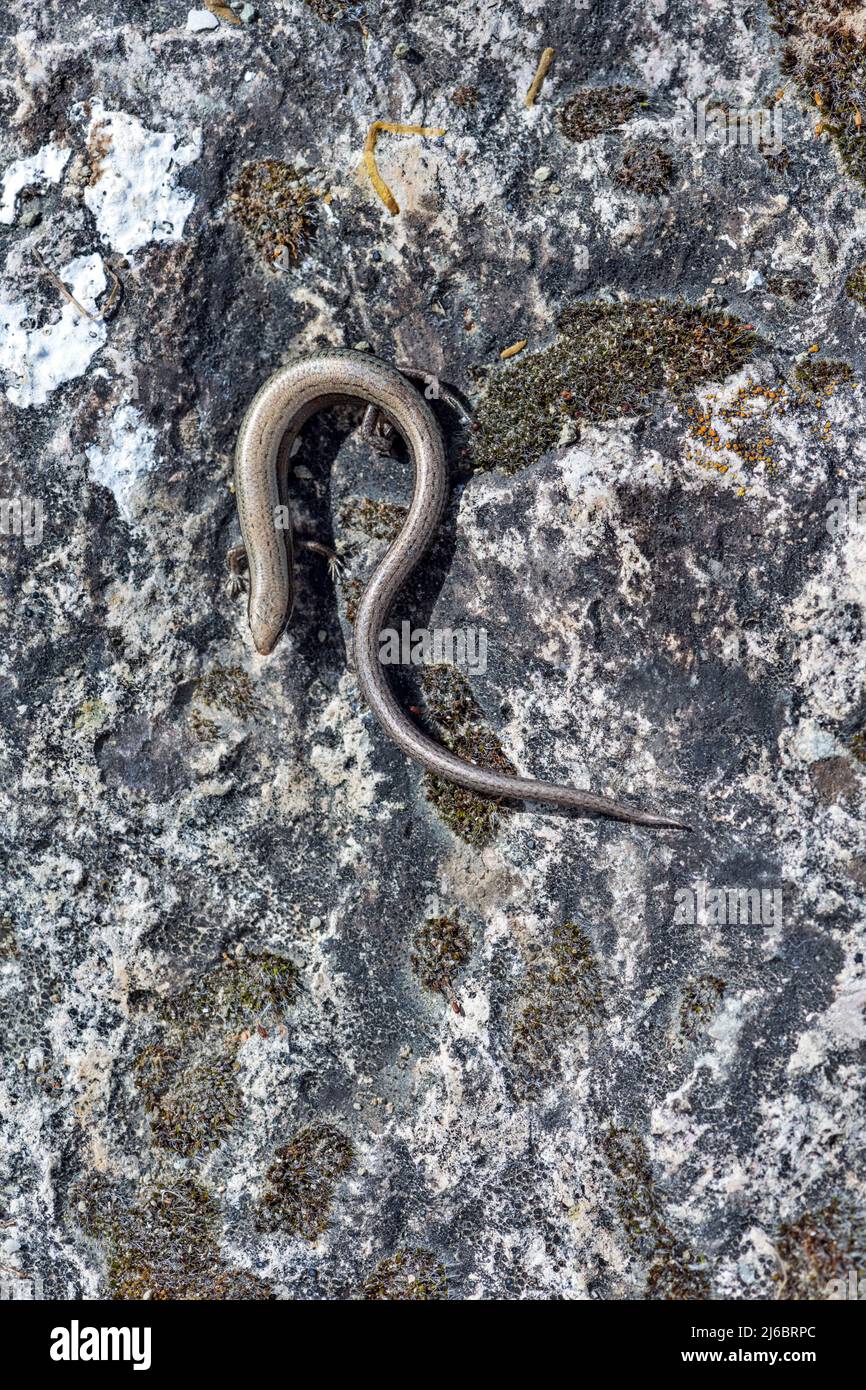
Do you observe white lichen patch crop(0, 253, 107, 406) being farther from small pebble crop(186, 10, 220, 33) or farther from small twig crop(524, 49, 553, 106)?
small twig crop(524, 49, 553, 106)

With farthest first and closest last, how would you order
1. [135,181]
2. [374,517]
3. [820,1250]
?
[374,517] < [135,181] < [820,1250]

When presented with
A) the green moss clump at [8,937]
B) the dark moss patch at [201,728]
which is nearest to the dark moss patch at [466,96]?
the dark moss patch at [201,728]

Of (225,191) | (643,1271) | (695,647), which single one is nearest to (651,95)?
(225,191)

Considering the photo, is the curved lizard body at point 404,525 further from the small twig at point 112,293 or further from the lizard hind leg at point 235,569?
the small twig at point 112,293

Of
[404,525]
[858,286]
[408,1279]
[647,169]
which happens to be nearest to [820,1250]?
[408,1279]

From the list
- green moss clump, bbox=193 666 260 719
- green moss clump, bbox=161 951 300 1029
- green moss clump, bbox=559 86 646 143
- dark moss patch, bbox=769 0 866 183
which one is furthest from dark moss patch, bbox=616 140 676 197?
green moss clump, bbox=161 951 300 1029

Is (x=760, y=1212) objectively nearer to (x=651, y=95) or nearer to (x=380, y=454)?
(x=380, y=454)

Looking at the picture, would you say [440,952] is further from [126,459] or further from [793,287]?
[793,287]
